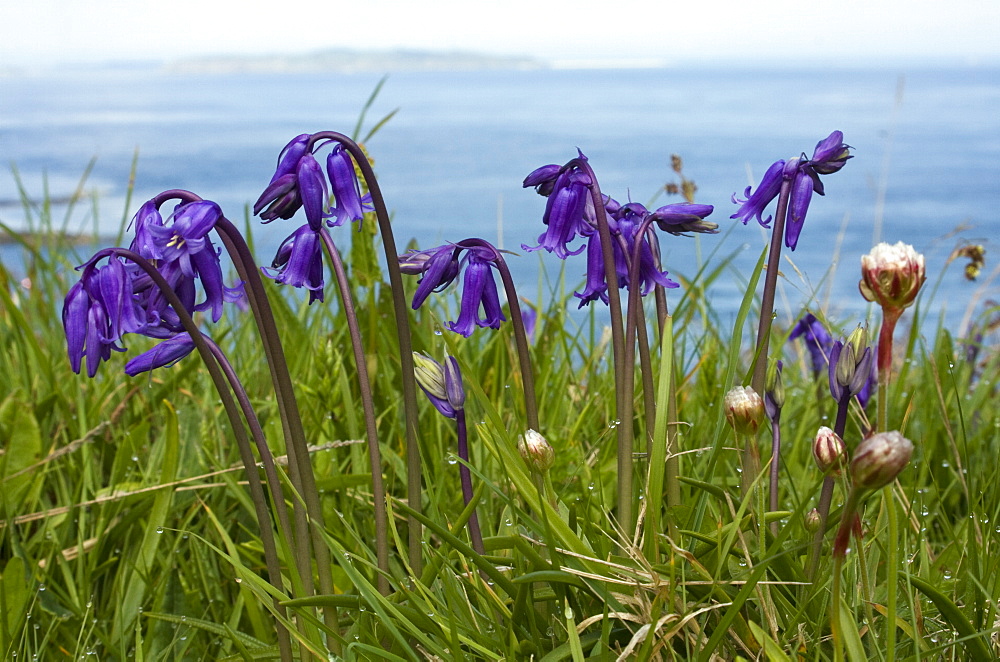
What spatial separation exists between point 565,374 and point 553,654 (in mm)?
1395

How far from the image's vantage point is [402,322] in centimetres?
147

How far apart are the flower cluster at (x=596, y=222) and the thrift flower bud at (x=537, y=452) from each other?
30cm

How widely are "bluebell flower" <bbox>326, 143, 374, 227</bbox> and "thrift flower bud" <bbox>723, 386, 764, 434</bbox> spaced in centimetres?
58

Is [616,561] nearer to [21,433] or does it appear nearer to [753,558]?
[753,558]

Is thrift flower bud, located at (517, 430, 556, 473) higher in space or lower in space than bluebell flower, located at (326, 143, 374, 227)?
lower

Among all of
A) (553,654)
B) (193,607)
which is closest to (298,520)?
(553,654)

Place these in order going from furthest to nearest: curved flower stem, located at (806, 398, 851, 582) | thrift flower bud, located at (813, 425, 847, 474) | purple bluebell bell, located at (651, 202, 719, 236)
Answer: purple bluebell bell, located at (651, 202, 719, 236), curved flower stem, located at (806, 398, 851, 582), thrift flower bud, located at (813, 425, 847, 474)

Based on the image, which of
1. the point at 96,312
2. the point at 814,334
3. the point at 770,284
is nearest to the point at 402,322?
the point at 96,312

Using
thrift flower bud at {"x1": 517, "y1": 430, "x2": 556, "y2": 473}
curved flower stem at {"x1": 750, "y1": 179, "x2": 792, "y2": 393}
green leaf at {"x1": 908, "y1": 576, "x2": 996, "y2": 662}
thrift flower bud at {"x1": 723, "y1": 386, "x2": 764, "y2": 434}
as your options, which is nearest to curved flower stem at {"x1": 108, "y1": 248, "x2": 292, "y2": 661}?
thrift flower bud at {"x1": 517, "y1": 430, "x2": 556, "y2": 473}

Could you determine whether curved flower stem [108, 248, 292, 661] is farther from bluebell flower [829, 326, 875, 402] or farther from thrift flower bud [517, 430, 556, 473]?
bluebell flower [829, 326, 875, 402]

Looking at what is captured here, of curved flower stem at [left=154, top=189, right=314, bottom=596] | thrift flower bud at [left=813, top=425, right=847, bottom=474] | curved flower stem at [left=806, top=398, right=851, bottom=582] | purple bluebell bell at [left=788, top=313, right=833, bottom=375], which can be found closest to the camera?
thrift flower bud at [left=813, top=425, right=847, bottom=474]

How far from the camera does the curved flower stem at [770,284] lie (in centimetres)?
153

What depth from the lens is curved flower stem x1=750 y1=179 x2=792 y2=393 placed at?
5.00 ft

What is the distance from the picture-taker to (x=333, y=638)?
1517mm
